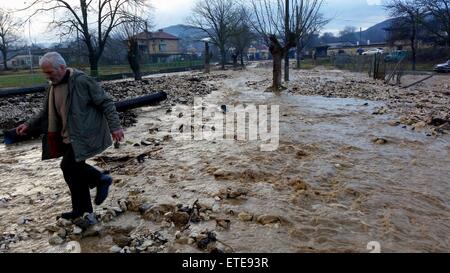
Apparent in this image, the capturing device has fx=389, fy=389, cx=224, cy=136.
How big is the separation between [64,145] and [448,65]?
3470 cm

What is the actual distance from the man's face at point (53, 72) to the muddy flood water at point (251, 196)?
4.92 feet

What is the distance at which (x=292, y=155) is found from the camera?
6949 mm

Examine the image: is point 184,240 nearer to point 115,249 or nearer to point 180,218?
point 180,218

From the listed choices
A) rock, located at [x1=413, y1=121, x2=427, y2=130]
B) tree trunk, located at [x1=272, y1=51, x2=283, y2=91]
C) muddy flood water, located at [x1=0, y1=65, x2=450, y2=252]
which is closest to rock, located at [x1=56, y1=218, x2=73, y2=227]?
muddy flood water, located at [x1=0, y1=65, x2=450, y2=252]

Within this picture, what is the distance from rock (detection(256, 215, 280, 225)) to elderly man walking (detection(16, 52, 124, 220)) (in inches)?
64.3

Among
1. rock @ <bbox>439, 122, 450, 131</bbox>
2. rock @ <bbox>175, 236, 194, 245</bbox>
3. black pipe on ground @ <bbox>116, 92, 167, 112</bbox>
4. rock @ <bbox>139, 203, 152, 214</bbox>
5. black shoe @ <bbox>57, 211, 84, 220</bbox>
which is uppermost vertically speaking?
black pipe on ground @ <bbox>116, 92, 167, 112</bbox>

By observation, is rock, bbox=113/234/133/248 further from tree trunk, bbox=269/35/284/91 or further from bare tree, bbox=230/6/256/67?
bare tree, bbox=230/6/256/67

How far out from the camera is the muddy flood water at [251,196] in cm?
374

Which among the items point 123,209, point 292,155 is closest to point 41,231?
point 123,209

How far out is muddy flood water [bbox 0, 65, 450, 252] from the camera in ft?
12.3

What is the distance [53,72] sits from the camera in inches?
141

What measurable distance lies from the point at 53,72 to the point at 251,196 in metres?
2.68

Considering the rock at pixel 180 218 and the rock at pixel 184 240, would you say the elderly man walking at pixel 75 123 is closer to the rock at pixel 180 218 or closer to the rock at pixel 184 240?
the rock at pixel 180 218

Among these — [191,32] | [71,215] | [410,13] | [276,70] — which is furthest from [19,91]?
[191,32]
